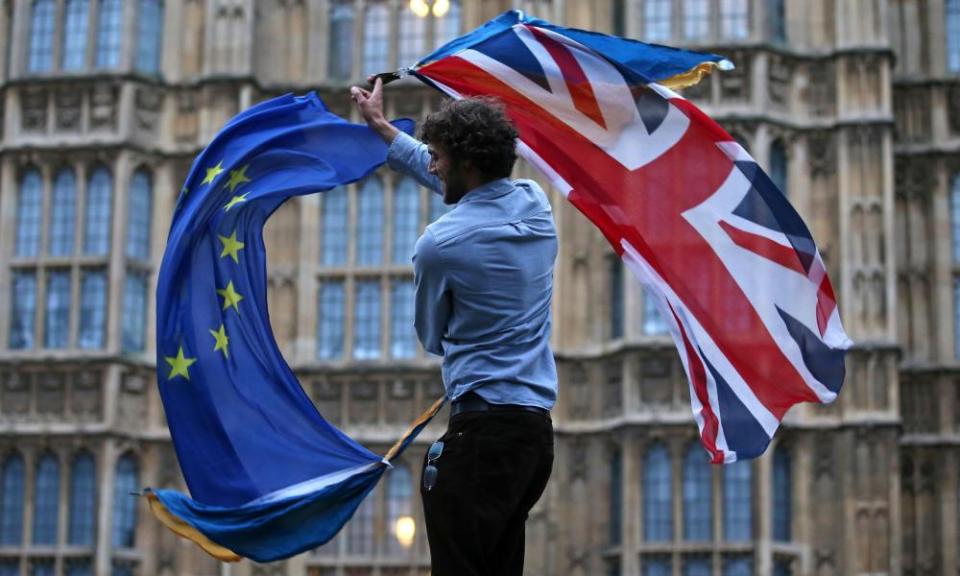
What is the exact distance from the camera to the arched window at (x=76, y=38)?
83.7 feet

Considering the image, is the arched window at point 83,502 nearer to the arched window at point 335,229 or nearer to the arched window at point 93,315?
the arched window at point 93,315

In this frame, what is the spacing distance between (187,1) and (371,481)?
19.8 m

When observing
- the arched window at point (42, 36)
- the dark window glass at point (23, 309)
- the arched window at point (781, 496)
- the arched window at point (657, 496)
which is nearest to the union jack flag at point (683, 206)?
the arched window at point (657, 496)

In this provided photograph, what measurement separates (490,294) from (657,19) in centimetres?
1935

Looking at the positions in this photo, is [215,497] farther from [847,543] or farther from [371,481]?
[847,543]

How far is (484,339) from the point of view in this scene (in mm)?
5715

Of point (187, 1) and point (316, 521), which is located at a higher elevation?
point (187, 1)

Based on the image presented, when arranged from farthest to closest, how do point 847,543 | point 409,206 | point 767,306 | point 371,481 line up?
point 409,206 → point 847,543 → point 767,306 → point 371,481

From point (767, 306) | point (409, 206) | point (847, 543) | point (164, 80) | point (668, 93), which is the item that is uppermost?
point (164, 80)

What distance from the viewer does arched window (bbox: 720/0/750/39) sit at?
24.5 metres

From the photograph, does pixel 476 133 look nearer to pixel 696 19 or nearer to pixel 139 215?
pixel 696 19

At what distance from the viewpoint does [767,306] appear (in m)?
7.89

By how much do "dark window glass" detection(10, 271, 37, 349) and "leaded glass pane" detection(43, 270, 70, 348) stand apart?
21 centimetres

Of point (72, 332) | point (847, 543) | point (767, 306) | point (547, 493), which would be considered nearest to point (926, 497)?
point (847, 543)
